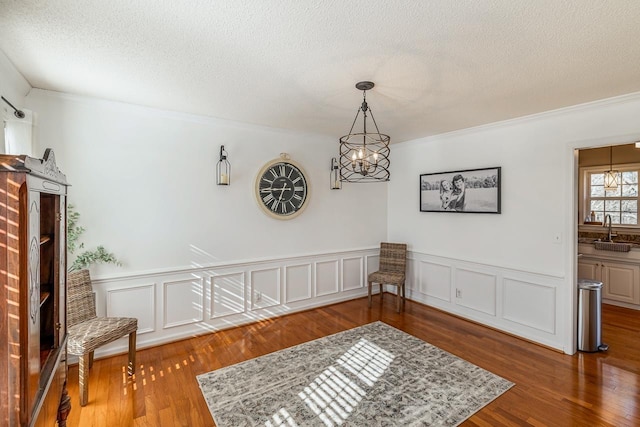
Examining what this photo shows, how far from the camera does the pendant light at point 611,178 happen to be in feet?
16.2

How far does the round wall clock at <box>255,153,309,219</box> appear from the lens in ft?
13.3

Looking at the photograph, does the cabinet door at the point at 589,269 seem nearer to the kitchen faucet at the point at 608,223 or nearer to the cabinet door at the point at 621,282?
the cabinet door at the point at 621,282

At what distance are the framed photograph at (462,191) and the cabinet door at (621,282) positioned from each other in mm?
2404

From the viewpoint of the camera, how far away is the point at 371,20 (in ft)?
5.64

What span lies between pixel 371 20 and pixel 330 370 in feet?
9.22

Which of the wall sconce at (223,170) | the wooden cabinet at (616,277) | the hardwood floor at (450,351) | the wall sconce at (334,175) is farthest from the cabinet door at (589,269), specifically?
the wall sconce at (223,170)

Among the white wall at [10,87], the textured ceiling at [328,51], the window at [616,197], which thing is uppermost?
the textured ceiling at [328,51]

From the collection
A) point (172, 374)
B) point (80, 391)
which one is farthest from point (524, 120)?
point (80, 391)

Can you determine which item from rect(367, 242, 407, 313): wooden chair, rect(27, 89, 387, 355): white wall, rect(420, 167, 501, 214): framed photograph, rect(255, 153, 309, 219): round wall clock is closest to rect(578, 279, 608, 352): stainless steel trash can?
rect(420, 167, 501, 214): framed photograph

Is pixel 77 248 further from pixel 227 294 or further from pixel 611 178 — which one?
pixel 611 178

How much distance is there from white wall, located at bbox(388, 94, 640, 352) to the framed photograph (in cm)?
9

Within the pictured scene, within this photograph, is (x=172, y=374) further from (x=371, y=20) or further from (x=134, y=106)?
(x=371, y=20)

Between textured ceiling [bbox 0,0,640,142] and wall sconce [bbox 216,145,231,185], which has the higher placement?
textured ceiling [bbox 0,0,640,142]

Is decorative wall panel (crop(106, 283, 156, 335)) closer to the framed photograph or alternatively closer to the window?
the framed photograph
